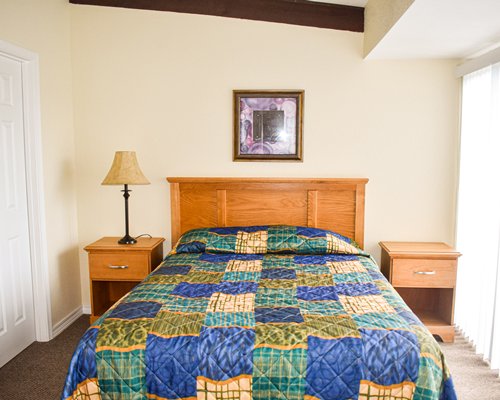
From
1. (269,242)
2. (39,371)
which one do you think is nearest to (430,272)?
(269,242)

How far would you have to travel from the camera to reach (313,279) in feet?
8.25

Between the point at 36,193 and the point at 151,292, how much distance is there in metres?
1.33

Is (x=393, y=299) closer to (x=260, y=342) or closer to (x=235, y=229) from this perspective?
(x=260, y=342)

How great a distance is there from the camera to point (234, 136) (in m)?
3.49

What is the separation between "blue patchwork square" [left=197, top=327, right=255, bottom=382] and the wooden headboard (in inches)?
69.4

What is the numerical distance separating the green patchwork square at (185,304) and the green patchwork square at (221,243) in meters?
0.88

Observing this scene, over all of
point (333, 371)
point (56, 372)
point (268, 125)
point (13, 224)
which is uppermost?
point (268, 125)

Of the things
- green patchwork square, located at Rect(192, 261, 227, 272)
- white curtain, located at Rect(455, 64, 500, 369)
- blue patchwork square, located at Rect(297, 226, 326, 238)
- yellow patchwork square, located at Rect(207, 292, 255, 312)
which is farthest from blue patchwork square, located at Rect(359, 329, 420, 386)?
blue patchwork square, located at Rect(297, 226, 326, 238)

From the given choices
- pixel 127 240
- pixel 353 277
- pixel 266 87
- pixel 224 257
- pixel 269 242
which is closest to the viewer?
pixel 353 277

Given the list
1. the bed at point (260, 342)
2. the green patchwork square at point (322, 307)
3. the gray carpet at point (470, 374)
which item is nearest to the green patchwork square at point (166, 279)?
the bed at point (260, 342)

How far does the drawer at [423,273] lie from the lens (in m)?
3.12

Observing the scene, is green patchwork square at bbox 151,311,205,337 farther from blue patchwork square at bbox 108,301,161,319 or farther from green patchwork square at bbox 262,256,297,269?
green patchwork square at bbox 262,256,297,269

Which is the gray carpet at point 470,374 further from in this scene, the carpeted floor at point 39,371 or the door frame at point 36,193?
the door frame at point 36,193

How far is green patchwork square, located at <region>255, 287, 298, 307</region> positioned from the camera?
2.13 m
